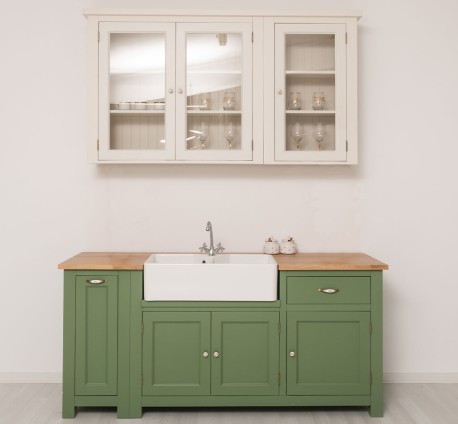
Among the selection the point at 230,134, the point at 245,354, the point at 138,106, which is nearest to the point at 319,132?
the point at 230,134

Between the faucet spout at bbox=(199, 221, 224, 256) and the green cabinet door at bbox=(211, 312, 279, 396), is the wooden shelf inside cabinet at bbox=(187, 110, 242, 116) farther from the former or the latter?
the green cabinet door at bbox=(211, 312, 279, 396)

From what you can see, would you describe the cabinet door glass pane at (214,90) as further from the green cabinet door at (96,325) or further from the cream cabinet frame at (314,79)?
the green cabinet door at (96,325)

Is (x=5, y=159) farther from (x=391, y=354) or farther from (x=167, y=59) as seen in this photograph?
(x=391, y=354)

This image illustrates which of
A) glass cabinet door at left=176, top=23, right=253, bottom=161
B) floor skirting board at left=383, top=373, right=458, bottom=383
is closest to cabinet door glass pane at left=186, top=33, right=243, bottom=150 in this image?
glass cabinet door at left=176, top=23, right=253, bottom=161

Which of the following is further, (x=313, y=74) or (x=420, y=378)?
(x=420, y=378)

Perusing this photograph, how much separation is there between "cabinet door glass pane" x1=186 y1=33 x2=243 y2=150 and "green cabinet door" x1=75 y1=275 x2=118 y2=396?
0.95 meters

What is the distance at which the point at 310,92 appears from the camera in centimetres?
290

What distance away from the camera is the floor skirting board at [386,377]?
3.12m

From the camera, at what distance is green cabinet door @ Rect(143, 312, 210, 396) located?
8.51ft

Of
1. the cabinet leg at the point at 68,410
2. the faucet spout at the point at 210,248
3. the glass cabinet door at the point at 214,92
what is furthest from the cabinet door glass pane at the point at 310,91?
the cabinet leg at the point at 68,410

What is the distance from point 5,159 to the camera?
10.2ft

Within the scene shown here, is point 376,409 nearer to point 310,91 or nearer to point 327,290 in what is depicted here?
point 327,290

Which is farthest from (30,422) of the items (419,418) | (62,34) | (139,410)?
(62,34)

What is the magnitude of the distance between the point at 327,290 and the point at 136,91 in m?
1.55
